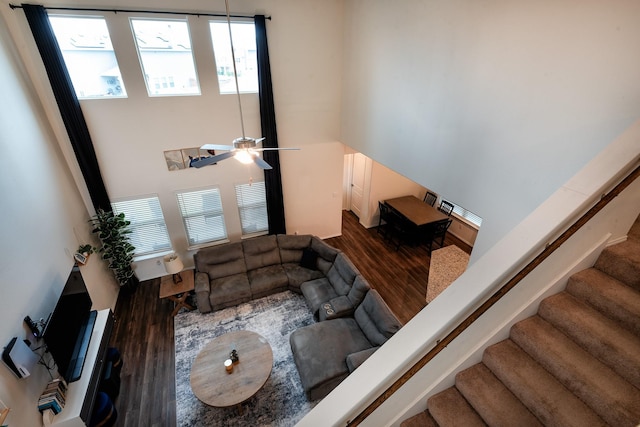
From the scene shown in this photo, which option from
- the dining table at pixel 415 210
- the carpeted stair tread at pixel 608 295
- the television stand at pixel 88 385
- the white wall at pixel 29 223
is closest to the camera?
the carpeted stair tread at pixel 608 295

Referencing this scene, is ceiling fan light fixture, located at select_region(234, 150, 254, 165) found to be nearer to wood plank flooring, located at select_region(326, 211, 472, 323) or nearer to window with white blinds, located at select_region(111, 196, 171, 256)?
window with white blinds, located at select_region(111, 196, 171, 256)

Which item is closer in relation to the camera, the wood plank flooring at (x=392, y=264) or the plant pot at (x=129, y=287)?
the wood plank flooring at (x=392, y=264)

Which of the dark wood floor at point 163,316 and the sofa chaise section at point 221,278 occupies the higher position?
the sofa chaise section at point 221,278

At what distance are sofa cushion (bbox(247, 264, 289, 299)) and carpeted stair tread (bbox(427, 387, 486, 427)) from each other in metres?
4.05

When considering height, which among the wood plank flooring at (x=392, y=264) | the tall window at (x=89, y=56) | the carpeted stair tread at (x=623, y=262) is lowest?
the wood plank flooring at (x=392, y=264)

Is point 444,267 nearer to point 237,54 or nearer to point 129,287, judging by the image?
point 237,54

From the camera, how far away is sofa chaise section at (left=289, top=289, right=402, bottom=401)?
389 cm

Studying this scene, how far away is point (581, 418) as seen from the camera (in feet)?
5.20

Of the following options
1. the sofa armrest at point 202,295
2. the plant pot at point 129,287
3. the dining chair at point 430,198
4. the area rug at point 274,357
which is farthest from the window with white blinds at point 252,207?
the dining chair at point 430,198

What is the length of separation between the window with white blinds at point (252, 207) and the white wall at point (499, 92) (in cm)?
307

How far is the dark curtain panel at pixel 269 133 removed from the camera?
16.8 feet

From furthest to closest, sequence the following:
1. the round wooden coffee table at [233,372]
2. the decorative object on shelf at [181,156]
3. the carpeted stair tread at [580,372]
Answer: the decorative object on shelf at [181,156] → the round wooden coffee table at [233,372] → the carpeted stair tread at [580,372]

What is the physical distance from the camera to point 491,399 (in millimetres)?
1815

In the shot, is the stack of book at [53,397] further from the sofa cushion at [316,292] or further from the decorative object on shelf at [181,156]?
the decorative object on shelf at [181,156]
